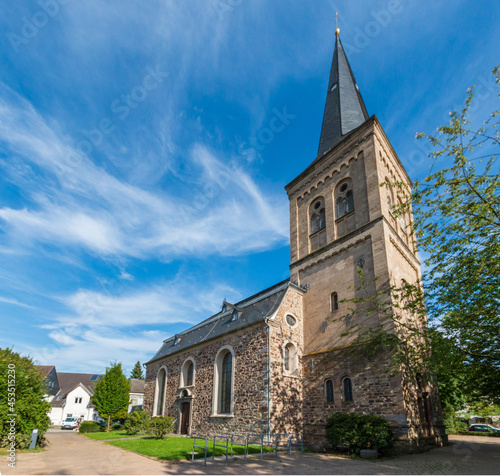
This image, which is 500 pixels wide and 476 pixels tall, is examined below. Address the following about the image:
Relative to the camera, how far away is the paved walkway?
9.71 meters

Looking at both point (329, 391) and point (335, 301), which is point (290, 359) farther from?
point (335, 301)

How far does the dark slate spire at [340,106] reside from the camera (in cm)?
2377

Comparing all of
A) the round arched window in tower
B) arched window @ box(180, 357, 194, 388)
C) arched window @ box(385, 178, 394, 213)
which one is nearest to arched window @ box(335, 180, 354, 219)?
arched window @ box(385, 178, 394, 213)

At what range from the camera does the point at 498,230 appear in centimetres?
992

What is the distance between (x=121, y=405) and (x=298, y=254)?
775 inches

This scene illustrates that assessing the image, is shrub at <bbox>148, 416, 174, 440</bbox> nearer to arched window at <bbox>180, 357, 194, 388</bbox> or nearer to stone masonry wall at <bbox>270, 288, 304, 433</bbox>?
arched window at <bbox>180, 357, 194, 388</bbox>

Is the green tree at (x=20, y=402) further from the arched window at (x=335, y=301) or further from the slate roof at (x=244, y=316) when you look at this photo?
the arched window at (x=335, y=301)

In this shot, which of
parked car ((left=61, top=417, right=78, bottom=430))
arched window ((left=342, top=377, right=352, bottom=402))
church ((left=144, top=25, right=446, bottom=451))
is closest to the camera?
church ((left=144, top=25, right=446, bottom=451))

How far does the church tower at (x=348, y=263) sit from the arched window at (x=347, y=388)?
0.14 ft

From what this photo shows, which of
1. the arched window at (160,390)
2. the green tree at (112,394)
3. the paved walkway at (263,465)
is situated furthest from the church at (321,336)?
the green tree at (112,394)

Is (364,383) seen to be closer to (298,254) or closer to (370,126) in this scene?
(298,254)

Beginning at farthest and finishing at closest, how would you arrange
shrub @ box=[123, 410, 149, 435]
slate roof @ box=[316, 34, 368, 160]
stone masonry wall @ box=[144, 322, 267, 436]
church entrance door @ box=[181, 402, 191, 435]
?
slate roof @ box=[316, 34, 368, 160] → church entrance door @ box=[181, 402, 191, 435] → shrub @ box=[123, 410, 149, 435] → stone masonry wall @ box=[144, 322, 267, 436]

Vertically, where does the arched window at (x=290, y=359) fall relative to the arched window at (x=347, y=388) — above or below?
above

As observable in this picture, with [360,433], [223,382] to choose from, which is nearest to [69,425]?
[223,382]
